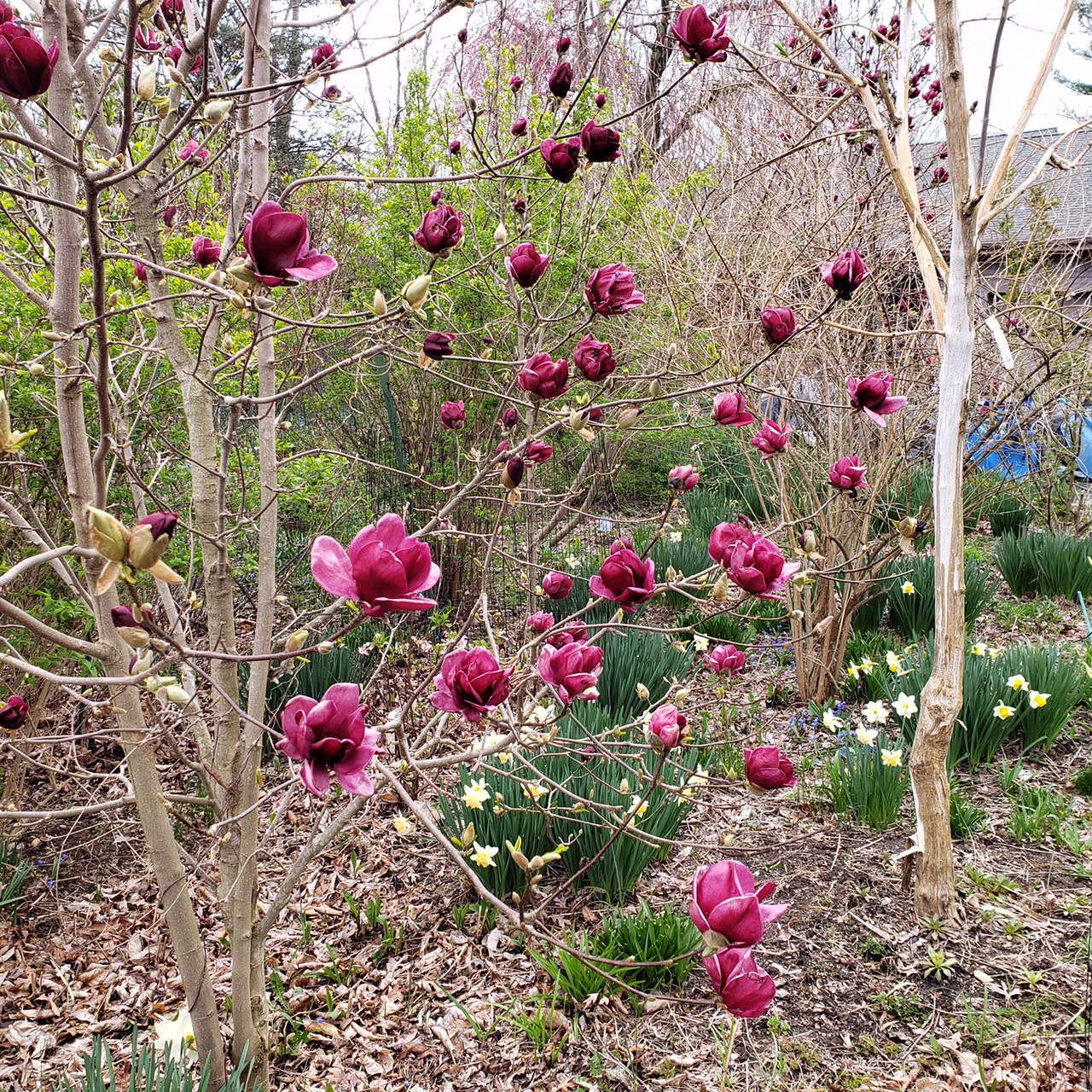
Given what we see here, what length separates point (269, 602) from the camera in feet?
5.86

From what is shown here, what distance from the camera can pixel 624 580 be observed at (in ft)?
4.33

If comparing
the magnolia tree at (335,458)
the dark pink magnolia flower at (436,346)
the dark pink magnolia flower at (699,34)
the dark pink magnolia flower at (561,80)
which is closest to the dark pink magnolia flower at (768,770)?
the magnolia tree at (335,458)

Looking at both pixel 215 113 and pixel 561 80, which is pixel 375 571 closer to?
pixel 215 113

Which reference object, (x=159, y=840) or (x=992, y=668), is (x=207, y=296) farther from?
(x=992, y=668)

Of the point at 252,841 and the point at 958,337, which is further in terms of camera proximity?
the point at 958,337

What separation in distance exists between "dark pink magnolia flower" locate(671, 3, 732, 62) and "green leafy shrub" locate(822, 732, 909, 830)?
2136 mm

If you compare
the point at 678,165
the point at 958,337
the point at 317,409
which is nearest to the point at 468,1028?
the point at 958,337

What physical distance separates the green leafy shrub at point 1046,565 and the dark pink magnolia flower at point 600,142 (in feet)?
14.2

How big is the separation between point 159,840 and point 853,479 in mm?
1644

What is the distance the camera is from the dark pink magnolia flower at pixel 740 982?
917 mm

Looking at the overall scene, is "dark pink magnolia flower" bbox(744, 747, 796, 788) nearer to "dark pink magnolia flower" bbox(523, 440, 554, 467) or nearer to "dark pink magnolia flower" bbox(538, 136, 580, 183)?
"dark pink magnolia flower" bbox(523, 440, 554, 467)

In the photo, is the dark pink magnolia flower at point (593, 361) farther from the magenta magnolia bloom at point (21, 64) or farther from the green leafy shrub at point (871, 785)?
the green leafy shrub at point (871, 785)

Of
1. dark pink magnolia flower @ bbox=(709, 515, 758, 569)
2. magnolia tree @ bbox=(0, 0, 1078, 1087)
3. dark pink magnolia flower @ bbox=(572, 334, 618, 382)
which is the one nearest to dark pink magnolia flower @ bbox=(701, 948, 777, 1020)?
magnolia tree @ bbox=(0, 0, 1078, 1087)

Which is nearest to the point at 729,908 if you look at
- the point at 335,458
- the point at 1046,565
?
the point at 335,458
